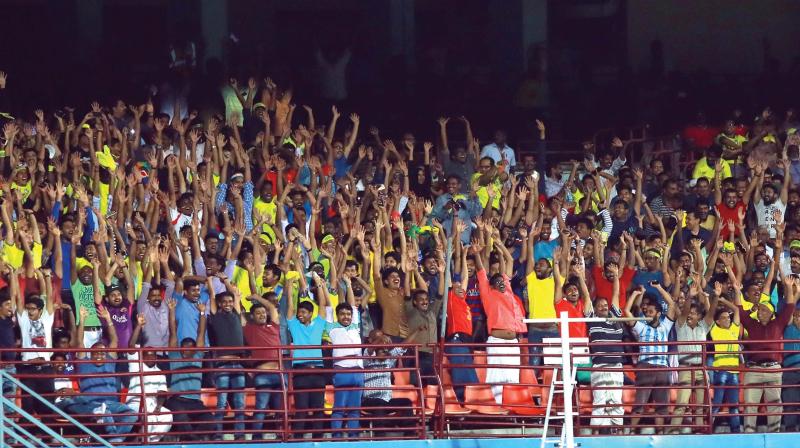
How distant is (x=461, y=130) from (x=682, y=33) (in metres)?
4.82

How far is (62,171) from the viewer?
81.0 feet

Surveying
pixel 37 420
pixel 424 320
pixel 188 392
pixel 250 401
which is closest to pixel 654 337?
pixel 424 320

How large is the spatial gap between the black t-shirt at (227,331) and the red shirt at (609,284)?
13.9ft

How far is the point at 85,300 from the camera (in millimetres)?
22141

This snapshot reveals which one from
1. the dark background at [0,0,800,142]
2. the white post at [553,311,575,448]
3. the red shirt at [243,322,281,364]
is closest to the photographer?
the white post at [553,311,575,448]

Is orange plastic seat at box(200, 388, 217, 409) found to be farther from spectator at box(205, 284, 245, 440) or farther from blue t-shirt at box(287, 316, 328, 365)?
blue t-shirt at box(287, 316, 328, 365)

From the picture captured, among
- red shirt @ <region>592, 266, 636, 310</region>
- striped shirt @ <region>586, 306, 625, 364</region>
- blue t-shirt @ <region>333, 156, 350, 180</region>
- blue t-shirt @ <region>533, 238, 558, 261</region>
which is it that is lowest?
striped shirt @ <region>586, 306, 625, 364</region>

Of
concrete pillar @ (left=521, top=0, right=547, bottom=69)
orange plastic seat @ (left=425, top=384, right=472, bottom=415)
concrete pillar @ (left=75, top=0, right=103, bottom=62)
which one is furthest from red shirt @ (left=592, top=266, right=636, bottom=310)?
concrete pillar @ (left=75, top=0, right=103, bottom=62)

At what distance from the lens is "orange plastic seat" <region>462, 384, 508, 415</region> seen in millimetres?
21562

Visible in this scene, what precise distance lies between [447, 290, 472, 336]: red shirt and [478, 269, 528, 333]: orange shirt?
218mm

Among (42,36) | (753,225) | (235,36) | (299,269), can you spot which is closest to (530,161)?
(753,225)

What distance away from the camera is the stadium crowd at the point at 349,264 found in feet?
70.3

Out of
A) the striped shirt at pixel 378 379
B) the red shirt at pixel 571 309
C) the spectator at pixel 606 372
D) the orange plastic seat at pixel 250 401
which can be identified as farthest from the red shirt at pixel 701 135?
the orange plastic seat at pixel 250 401

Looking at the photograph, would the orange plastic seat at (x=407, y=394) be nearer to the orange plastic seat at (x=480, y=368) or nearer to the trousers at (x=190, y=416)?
the orange plastic seat at (x=480, y=368)
